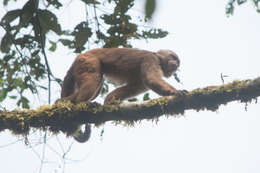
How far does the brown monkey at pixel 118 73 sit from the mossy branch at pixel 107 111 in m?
0.80

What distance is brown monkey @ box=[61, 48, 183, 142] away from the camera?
5.34 metres

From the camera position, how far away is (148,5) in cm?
104

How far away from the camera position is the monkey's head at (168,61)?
6.62 metres

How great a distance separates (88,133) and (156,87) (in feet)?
5.09

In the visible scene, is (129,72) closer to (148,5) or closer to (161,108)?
(161,108)

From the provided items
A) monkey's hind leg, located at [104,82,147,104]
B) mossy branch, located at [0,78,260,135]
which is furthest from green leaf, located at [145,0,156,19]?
monkey's hind leg, located at [104,82,147,104]

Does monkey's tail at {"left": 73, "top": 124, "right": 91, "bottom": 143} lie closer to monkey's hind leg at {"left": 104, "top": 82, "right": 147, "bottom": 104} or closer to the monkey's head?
monkey's hind leg at {"left": 104, "top": 82, "right": 147, "bottom": 104}

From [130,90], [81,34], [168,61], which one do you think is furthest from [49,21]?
[168,61]

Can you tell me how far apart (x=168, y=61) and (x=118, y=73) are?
125 cm

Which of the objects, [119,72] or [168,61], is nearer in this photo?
[119,72]

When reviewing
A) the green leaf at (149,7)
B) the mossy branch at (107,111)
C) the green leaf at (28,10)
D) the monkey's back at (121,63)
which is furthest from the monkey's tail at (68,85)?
the green leaf at (149,7)

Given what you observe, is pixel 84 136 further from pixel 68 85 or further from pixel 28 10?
pixel 28 10

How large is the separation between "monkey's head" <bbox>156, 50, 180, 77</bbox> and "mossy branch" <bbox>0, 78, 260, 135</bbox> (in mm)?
2478

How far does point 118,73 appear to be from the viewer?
20.8 feet
